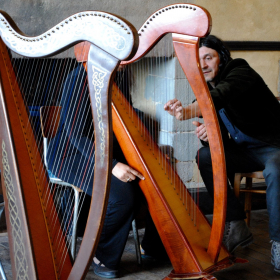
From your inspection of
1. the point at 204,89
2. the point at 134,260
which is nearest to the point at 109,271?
the point at 134,260

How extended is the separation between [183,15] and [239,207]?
41.3 inches

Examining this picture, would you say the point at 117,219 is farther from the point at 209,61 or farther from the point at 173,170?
the point at 209,61

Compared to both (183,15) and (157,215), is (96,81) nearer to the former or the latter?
(183,15)

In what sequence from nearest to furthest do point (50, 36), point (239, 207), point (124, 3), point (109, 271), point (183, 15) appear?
point (50, 36)
point (183, 15)
point (109, 271)
point (239, 207)
point (124, 3)

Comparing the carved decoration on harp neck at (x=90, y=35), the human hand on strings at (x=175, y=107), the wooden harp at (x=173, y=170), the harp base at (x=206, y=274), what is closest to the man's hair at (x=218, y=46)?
the wooden harp at (x=173, y=170)

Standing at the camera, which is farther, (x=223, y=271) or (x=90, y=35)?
(x=223, y=271)

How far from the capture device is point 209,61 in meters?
1.98

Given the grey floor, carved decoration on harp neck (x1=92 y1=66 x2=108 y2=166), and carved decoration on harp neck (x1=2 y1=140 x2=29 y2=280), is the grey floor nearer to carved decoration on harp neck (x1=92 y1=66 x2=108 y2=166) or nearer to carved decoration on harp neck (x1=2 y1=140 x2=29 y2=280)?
carved decoration on harp neck (x1=2 y1=140 x2=29 y2=280)

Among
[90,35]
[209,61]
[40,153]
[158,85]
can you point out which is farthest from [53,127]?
[158,85]

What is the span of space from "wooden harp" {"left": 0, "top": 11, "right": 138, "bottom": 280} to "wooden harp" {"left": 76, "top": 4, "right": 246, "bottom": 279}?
0.34 meters

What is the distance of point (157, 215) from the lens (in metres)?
1.57

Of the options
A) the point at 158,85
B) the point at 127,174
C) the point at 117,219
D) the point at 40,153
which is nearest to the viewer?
the point at 40,153

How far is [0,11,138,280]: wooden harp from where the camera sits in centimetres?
88

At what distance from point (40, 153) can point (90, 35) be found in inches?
25.9
